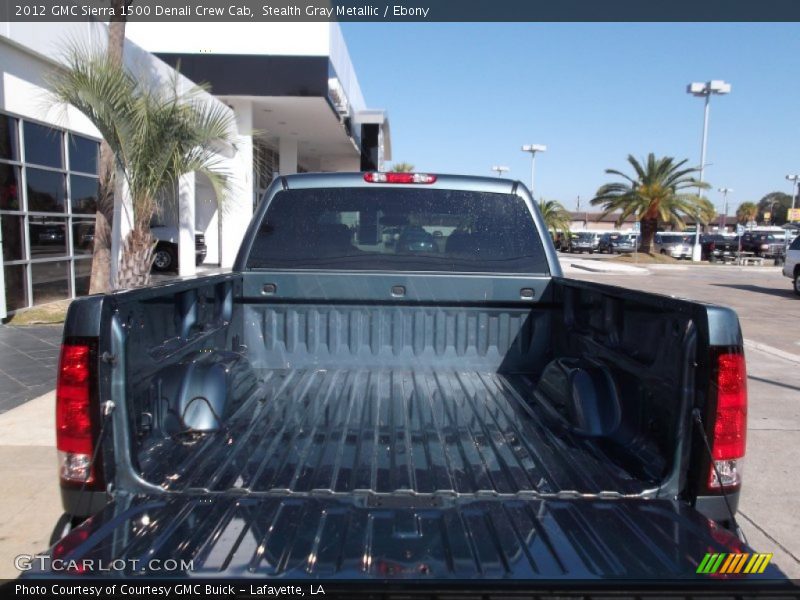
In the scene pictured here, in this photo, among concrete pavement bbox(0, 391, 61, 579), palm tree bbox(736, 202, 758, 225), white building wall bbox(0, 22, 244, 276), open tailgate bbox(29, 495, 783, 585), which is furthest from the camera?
palm tree bbox(736, 202, 758, 225)

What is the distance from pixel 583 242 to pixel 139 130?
43422mm

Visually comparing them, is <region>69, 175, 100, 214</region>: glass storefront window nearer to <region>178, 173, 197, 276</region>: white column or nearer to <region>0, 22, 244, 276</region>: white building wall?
<region>0, 22, 244, 276</region>: white building wall

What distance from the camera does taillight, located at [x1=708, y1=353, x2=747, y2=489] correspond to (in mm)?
2111

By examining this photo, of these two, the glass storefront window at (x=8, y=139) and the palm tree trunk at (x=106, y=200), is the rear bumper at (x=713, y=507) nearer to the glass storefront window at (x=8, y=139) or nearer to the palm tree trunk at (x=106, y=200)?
the palm tree trunk at (x=106, y=200)

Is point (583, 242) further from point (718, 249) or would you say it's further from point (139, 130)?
point (139, 130)

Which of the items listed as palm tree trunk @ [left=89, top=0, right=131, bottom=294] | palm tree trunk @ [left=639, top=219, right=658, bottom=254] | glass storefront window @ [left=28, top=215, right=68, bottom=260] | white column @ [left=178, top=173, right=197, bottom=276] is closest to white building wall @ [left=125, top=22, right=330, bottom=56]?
white column @ [left=178, top=173, right=197, bottom=276]

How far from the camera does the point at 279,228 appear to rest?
388 cm

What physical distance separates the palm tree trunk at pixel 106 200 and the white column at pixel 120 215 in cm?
13

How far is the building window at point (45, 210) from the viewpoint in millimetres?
9755

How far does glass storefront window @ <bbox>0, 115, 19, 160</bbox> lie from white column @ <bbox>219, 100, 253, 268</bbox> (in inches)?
300

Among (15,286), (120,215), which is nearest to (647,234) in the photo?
(120,215)

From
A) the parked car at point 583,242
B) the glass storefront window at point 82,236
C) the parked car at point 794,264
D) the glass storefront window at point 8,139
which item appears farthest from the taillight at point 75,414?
the parked car at point 583,242

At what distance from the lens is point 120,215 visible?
1157 centimetres

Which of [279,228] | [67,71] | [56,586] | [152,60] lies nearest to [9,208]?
[67,71]
